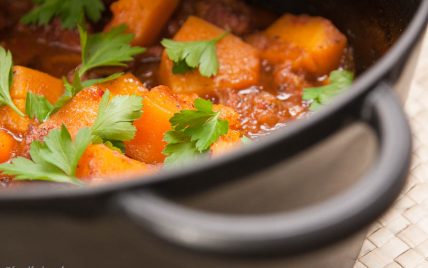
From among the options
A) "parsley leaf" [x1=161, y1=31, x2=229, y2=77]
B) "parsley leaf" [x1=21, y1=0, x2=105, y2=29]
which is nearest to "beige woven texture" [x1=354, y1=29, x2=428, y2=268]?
"parsley leaf" [x1=161, y1=31, x2=229, y2=77]

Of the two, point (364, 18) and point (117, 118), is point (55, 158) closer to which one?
point (117, 118)

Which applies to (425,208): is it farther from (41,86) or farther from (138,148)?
(41,86)

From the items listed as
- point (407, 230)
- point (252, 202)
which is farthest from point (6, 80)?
point (407, 230)

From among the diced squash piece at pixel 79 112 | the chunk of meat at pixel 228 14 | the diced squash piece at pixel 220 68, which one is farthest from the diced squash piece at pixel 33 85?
the chunk of meat at pixel 228 14

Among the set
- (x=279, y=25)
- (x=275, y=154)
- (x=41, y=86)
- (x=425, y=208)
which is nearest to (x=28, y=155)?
(x=41, y=86)

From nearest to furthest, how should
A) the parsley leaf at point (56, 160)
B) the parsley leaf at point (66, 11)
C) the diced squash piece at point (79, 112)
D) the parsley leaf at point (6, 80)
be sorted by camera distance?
the parsley leaf at point (56, 160)
the diced squash piece at point (79, 112)
the parsley leaf at point (6, 80)
the parsley leaf at point (66, 11)

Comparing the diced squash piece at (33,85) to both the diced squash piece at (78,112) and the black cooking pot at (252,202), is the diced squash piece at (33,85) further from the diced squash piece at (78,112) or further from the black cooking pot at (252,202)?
the black cooking pot at (252,202)

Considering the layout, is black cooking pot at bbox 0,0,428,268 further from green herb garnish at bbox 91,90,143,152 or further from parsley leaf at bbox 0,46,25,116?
parsley leaf at bbox 0,46,25,116

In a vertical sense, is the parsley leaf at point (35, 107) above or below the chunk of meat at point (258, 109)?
above
